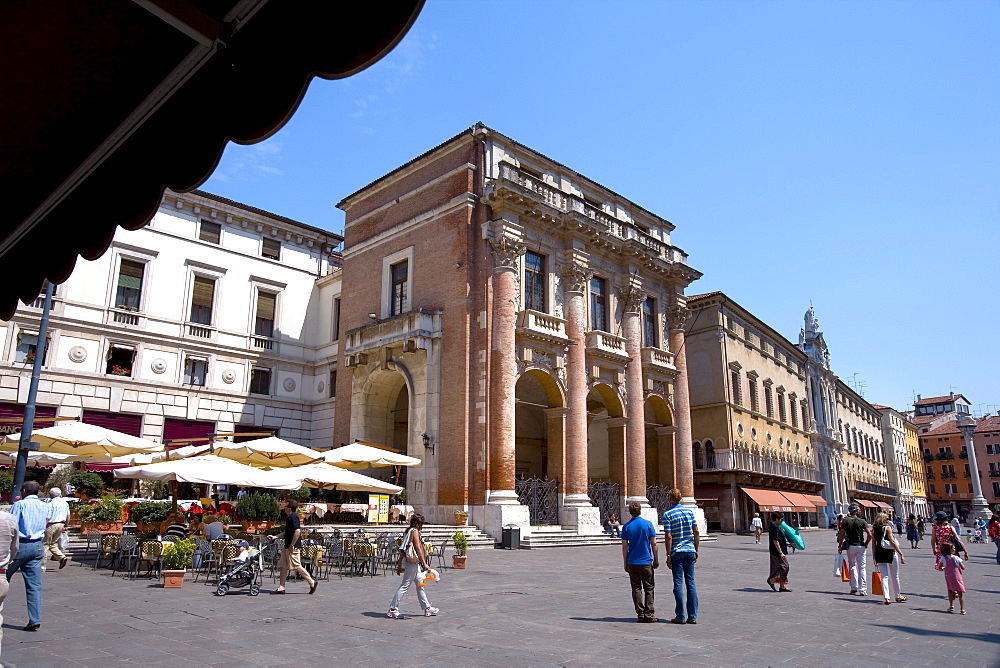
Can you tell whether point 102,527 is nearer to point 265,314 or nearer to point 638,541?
point 638,541

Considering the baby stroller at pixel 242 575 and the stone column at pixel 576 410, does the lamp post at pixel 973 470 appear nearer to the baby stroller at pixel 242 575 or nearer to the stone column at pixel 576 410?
the stone column at pixel 576 410

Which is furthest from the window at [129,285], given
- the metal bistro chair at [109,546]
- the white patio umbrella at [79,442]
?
the metal bistro chair at [109,546]

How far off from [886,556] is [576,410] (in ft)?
49.6

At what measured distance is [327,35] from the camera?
2.74 metres

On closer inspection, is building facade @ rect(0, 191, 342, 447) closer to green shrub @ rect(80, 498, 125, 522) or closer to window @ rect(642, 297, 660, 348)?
green shrub @ rect(80, 498, 125, 522)

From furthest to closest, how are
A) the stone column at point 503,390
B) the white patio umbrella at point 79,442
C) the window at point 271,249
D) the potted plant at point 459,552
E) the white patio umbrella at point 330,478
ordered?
the window at point 271,249, the stone column at point 503,390, the white patio umbrella at point 79,442, the white patio umbrella at point 330,478, the potted plant at point 459,552

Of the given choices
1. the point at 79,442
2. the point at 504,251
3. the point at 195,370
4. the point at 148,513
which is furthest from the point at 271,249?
the point at 148,513

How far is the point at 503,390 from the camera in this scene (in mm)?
23812

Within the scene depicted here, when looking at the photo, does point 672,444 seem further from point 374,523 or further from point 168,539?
point 168,539

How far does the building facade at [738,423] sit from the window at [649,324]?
9.37 metres

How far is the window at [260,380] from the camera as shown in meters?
30.0

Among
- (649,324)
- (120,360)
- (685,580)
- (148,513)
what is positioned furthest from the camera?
(649,324)

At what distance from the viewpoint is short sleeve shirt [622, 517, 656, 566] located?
928 centimetres

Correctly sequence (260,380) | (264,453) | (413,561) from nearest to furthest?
1. (413,561)
2. (264,453)
3. (260,380)
